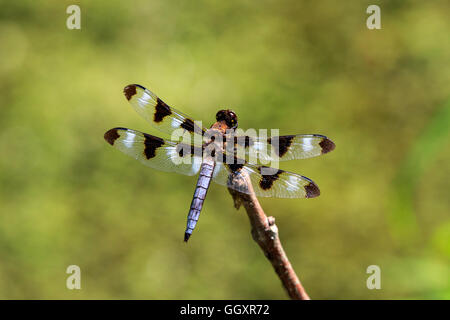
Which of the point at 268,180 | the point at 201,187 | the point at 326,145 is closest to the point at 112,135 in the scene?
the point at 201,187

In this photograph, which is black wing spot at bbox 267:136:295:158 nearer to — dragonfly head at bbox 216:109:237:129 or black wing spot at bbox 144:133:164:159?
dragonfly head at bbox 216:109:237:129

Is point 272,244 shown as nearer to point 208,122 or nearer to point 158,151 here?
point 158,151

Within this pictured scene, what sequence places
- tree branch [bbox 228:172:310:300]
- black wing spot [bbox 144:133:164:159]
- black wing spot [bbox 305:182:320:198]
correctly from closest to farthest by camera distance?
1. tree branch [bbox 228:172:310:300]
2. black wing spot [bbox 305:182:320:198]
3. black wing spot [bbox 144:133:164:159]

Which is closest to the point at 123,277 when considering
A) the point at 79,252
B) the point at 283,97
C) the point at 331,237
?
the point at 79,252

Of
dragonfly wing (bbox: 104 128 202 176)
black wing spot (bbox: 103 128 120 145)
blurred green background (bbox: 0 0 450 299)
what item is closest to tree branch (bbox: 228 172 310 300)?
dragonfly wing (bbox: 104 128 202 176)

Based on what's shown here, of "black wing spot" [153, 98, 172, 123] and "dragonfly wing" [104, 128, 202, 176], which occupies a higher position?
"black wing spot" [153, 98, 172, 123]

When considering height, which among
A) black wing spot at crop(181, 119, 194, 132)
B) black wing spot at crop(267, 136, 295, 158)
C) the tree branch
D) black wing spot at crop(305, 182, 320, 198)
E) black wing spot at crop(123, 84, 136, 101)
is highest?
black wing spot at crop(123, 84, 136, 101)

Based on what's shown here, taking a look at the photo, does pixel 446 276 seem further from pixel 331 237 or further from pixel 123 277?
pixel 123 277
